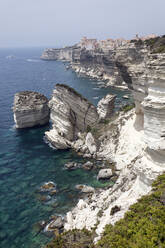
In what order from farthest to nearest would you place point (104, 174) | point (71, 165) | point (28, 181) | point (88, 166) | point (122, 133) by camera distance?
point (122, 133) < point (71, 165) < point (88, 166) < point (28, 181) < point (104, 174)

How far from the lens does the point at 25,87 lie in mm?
103938

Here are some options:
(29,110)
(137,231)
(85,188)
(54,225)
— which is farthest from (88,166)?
(137,231)

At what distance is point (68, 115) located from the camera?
47.2 metres

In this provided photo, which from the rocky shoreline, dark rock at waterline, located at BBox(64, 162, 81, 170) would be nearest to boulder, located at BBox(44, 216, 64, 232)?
the rocky shoreline

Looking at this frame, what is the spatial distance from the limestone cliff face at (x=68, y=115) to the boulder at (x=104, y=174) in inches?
482

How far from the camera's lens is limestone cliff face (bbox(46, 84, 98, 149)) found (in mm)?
47062

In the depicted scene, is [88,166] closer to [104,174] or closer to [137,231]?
[104,174]

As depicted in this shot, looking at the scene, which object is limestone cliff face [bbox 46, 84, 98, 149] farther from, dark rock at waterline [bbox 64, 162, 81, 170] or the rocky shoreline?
dark rock at waterline [bbox 64, 162, 81, 170]

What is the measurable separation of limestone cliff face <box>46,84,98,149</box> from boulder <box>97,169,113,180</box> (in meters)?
12.2

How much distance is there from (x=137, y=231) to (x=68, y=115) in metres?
34.5

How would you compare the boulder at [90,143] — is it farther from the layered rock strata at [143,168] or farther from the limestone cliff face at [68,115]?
the layered rock strata at [143,168]

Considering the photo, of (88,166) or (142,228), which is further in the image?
(88,166)

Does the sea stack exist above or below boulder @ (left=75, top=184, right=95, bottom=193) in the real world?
above

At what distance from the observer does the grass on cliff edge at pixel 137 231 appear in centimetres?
1340
